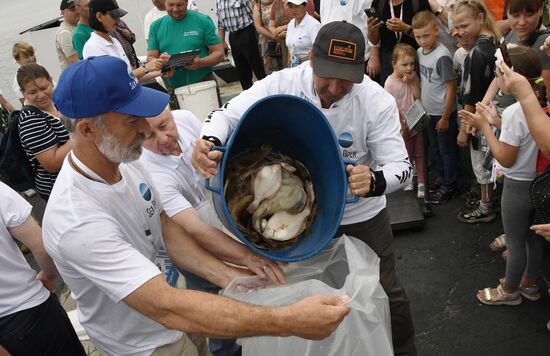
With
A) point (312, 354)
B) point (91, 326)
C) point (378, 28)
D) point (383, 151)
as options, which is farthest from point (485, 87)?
point (91, 326)

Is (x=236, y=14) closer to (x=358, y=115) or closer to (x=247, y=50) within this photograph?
(x=247, y=50)

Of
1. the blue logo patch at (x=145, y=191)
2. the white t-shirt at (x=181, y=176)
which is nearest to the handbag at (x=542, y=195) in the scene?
the white t-shirt at (x=181, y=176)

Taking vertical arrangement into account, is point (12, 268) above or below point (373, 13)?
below

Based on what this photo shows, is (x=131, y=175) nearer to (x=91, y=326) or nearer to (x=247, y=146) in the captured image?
(x=247, y=146)

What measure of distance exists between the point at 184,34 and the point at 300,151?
12.3 feet

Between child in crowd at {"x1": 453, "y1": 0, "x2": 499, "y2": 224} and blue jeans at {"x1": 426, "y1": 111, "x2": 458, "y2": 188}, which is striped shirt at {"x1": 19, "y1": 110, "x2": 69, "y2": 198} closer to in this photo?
child in crowd at {"x1": 453, "y1": 0, "x2": 499, "y2": 224}

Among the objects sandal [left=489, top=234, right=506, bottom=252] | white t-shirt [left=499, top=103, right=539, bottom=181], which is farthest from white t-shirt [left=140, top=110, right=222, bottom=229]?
sandal [left=489, top=234, right=506, bottom=252]

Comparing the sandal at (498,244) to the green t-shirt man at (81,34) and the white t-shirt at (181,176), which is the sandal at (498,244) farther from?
the green t-shirt man at (81,34)

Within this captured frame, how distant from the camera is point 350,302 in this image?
1586 mm

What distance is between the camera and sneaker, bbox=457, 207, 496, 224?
3.81m

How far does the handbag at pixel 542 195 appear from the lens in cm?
231

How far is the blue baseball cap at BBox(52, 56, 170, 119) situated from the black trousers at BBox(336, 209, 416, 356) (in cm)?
114

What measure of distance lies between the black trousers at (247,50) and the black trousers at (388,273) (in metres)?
4.30

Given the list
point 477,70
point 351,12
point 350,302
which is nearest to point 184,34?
point 351,12
